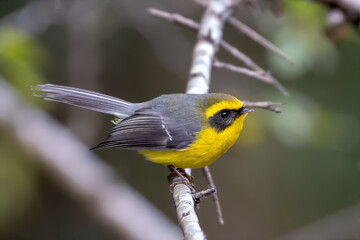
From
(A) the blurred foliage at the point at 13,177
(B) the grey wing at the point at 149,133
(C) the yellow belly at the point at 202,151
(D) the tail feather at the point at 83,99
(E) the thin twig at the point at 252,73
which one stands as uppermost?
(A) the blurred foliage at the point at 13,177

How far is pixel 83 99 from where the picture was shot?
150 inches

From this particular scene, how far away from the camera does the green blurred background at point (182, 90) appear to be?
16.1 feet

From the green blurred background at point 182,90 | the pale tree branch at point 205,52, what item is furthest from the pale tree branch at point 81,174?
the pale tree branch at point 205,52

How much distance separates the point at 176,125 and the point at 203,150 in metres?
0.37

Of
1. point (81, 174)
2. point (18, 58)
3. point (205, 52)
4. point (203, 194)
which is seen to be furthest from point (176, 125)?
point (18, 58)

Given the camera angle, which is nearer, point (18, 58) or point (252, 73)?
point (252, 73)

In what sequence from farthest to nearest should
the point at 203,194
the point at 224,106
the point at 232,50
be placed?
the point at 232,50, the point at 224,106, the point at 203,194

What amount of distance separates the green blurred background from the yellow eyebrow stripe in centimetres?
138

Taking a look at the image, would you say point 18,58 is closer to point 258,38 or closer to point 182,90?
point 258,38

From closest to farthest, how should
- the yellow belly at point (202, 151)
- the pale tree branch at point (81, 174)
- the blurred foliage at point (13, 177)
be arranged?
the yellow belly at point (202, 151)
the pale tree branch at point (81, 174)
the blurred foliage at point (13, 177)

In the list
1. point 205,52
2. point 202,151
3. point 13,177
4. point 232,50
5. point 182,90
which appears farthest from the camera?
point 182,90

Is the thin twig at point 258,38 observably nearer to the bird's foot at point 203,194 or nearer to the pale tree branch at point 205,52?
the pale tree branch at point 205,52

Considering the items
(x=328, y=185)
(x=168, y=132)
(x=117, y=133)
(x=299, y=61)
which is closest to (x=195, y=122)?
(x=168, y=132)

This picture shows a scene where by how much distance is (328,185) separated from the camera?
22.8 feet
